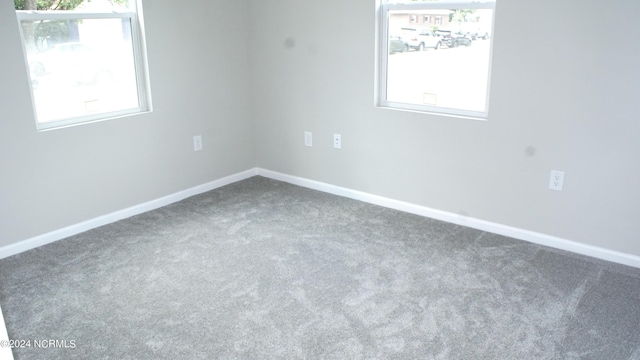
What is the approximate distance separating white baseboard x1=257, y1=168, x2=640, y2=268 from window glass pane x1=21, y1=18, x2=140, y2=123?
5.04 feet

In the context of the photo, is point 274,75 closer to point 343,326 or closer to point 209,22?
point 209,22

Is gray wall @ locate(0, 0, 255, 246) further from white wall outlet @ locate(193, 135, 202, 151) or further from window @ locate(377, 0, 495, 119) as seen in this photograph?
window @ locate(377, 0, 495, 119)

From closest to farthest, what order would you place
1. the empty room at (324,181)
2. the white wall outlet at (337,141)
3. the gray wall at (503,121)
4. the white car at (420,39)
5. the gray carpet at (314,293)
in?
the gray carpet at (314,293), the empty room at (324,181), the gray wall at (503,121), the white car at (420,39), the white wall outlet at (337,141)

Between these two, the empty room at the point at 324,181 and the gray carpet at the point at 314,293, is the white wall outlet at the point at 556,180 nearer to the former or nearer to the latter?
the empty room at the point at 324,181

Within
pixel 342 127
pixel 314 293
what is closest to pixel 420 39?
pixel 342 127

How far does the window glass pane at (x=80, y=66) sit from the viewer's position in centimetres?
327

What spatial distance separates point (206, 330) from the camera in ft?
8.09

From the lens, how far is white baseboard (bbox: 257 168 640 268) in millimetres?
3082

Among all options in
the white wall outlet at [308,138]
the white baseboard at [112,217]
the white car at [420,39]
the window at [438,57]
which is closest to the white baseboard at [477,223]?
the white wall outlet at [308,138]

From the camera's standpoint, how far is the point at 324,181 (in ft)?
14.3

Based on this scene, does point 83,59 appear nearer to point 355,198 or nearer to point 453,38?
point 355,198

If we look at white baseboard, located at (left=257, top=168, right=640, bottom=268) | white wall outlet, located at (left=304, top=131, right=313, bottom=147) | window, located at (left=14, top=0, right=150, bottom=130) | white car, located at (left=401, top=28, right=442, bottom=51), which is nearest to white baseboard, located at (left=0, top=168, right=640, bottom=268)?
white baseboard, located at (left=257, top=168, right=640, bottom=268)

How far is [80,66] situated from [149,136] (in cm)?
68

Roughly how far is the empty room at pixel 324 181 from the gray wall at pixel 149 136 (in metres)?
0.01
